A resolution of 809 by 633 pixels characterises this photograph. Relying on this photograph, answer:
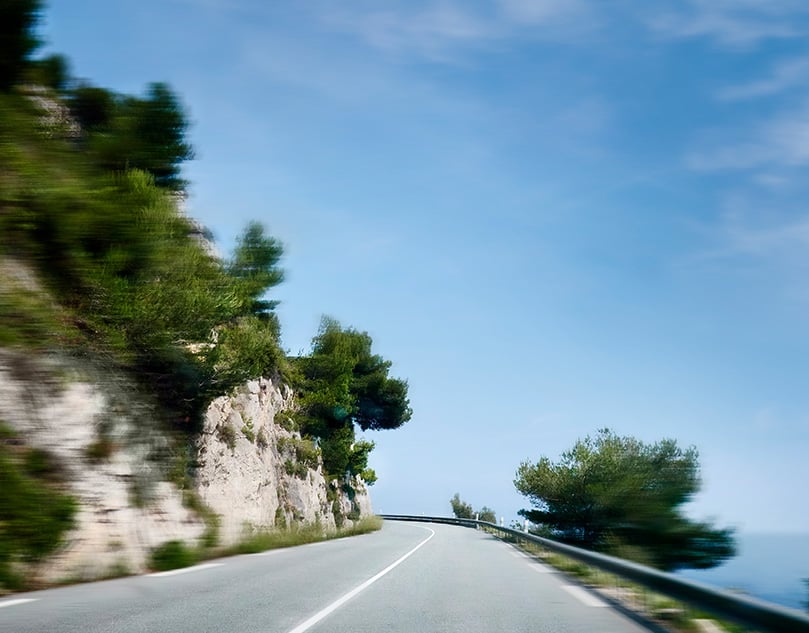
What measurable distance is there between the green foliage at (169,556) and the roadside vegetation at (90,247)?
3.09m

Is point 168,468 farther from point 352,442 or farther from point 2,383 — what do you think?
point 352,442

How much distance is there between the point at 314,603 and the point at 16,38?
7627 millimetres

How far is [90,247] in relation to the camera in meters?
9.48

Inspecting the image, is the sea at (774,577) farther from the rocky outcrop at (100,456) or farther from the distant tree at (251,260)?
the distant tree at (251,260)

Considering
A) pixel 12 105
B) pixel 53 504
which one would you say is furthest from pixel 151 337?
pixel 12 105

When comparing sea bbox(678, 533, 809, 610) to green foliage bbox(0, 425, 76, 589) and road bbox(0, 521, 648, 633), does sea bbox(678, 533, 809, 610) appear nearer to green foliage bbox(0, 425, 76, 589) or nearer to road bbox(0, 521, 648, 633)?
road bbox(0, 521, 648, 633)

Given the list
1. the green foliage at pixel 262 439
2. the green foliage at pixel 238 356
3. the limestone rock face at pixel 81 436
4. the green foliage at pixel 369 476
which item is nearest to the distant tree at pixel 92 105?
the limestone rock face at pixel 81 436

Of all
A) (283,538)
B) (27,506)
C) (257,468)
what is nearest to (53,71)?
(27,506)

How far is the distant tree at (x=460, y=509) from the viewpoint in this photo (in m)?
92.2

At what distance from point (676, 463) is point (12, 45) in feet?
58.1

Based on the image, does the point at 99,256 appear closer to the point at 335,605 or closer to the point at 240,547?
Result: the point at 335,605

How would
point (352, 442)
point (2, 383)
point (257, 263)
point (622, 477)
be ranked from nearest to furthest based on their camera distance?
point (2, 383)
point (257, 263)
point (622, 477)
point (352, 442)

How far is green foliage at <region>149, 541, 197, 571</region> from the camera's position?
48.2 ft

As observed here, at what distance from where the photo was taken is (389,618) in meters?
9.31
